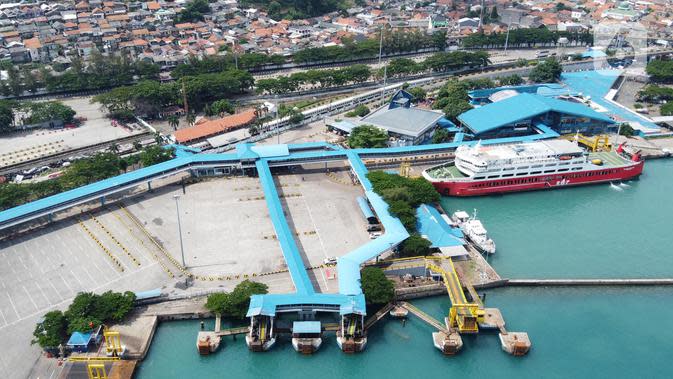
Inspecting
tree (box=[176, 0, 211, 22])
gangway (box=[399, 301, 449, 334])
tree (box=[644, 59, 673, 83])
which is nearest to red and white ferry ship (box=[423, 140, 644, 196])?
gangway (box=[399, 301, 449, 334])


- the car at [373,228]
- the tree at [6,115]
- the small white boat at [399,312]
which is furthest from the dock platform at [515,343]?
the tree at [6,115]

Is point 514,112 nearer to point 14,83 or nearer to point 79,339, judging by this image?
point 79,339

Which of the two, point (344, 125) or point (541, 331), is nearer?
point (541, 331)

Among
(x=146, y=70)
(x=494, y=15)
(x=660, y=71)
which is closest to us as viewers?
(x=146, y=70)

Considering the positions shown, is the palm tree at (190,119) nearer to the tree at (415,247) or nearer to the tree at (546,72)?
the tree at (415,247)

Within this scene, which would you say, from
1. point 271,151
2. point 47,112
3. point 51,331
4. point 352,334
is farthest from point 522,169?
point 47,112

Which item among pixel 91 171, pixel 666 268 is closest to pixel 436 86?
pixel 666 268
